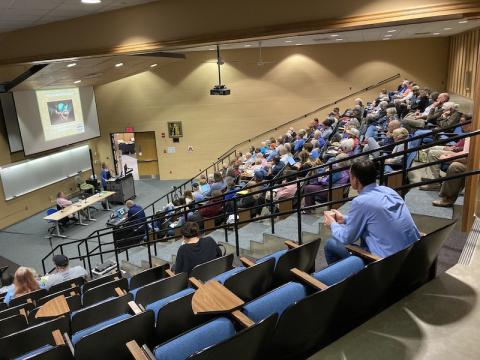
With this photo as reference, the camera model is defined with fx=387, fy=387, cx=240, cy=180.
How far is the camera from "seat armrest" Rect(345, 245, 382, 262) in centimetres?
261

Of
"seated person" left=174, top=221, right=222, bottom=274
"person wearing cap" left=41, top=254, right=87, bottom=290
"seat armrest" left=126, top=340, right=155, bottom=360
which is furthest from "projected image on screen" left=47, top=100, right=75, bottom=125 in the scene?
"seat armrest" left=126, top=340, right=155, bottom=360

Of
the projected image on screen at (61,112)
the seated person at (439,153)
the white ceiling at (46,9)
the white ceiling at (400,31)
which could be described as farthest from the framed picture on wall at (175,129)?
the seated person at (439,153)

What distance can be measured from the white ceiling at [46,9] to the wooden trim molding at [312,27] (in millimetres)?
539

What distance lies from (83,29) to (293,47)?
9.49 m

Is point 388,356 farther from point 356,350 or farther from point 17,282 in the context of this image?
point 17,282

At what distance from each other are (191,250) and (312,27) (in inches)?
113

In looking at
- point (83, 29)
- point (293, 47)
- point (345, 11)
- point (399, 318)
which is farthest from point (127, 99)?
point (399, 318)

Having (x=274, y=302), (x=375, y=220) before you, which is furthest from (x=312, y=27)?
(x=274, y=302)

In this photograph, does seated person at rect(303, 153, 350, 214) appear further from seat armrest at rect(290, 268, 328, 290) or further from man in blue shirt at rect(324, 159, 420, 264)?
seat armrest at rect(290, 268, 328, 290)

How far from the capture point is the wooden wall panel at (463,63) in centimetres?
1065

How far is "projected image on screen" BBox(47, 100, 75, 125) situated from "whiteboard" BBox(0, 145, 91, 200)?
116cm

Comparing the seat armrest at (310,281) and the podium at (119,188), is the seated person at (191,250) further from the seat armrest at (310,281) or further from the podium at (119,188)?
the podium at (119,188)

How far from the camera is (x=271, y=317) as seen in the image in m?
1.78

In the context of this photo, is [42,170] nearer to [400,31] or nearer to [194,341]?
[400,31]
